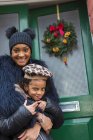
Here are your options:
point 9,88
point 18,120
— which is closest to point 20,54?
point 9,88

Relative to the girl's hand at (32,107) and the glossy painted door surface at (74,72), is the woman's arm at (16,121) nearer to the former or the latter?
the girl's hand at (32,107)

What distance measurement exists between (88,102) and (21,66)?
845 millimetres

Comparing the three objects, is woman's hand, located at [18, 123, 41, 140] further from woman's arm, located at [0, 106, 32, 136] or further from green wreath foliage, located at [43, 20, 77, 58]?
green wreath foliage, located at [43, 20, 77, 58]

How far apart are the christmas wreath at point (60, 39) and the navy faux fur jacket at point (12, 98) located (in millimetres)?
708

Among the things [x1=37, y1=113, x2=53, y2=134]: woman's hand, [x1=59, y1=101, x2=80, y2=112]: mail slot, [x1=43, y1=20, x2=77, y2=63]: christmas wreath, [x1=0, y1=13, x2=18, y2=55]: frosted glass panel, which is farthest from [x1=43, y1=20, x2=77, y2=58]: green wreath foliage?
[x1=37, y1=113, x2=53, y2=134]: woman's hand

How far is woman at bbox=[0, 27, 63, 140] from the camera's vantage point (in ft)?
6.74

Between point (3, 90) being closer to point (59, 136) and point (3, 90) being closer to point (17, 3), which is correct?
point (59, 136)

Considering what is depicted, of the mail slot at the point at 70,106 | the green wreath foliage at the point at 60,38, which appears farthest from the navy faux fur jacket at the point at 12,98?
the green wreath foliage at the point at 60,38

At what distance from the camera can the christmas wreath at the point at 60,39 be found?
122 inches

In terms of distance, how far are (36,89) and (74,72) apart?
3.23ft

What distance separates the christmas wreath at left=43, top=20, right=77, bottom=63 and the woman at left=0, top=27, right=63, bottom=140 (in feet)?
1.72

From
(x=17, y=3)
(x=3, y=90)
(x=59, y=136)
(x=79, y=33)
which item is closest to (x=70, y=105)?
(x=59, y=136)

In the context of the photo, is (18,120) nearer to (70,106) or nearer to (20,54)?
(20,54)

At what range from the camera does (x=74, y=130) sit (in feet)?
9.51
